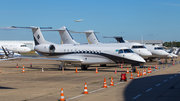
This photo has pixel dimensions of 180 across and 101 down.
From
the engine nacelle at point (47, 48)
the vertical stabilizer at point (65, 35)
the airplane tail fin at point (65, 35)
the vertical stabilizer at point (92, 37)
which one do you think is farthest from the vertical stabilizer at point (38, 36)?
the vertical stabilizer at point (92, 37)

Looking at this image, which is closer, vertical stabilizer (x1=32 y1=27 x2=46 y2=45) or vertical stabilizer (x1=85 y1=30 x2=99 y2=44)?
vertical stabilizer (x1=32 y1=27 x2=46 y2=45)

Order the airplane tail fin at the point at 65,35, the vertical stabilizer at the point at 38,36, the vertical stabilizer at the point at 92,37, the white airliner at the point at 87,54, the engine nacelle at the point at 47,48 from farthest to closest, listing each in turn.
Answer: the vertical stabilizer at the point at 92,37, the airplane tail fin at the point at 65,35, the vertical stabilizer at the point at 38,36, the engine nacelle at the point at 47,48, the white airliner at the point at 87,54

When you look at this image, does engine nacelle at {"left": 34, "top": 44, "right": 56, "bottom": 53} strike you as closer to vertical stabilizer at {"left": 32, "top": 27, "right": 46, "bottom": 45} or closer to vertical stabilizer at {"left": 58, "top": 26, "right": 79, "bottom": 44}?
vertical stabilizer at {"left": 32, "top": 27, "right": 46, "bottom": 45}

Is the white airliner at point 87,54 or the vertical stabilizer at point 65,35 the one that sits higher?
the vertical stabilizer at point 65,35

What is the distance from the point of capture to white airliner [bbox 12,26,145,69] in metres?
26.6

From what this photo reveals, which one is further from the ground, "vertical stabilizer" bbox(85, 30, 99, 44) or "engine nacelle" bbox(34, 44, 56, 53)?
"vertical stabilizer" bbox(85, 30, 99, 44)

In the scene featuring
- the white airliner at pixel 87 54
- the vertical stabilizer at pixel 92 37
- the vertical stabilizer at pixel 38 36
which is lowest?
the white airliner at pixel 87 54

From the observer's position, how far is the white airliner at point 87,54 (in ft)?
87.2

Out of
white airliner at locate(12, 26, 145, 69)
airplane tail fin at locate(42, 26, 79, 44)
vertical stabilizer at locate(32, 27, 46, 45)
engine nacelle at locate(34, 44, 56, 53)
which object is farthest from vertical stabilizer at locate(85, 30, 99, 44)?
engine nacelle at locate(34, 44, 56, 53)

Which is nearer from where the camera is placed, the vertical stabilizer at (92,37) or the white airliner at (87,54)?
the white airliner at (87,54)

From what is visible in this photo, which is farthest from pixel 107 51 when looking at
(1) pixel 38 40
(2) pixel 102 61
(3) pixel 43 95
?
(3) pixel 43 95

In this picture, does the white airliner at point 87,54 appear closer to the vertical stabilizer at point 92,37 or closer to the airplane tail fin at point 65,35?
the airplane tail fin at point 65,35

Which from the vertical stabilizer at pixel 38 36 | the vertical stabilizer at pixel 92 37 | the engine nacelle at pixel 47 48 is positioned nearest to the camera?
the engine nacelle at pixel 47 48

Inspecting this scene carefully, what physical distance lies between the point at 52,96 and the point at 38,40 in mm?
24478
